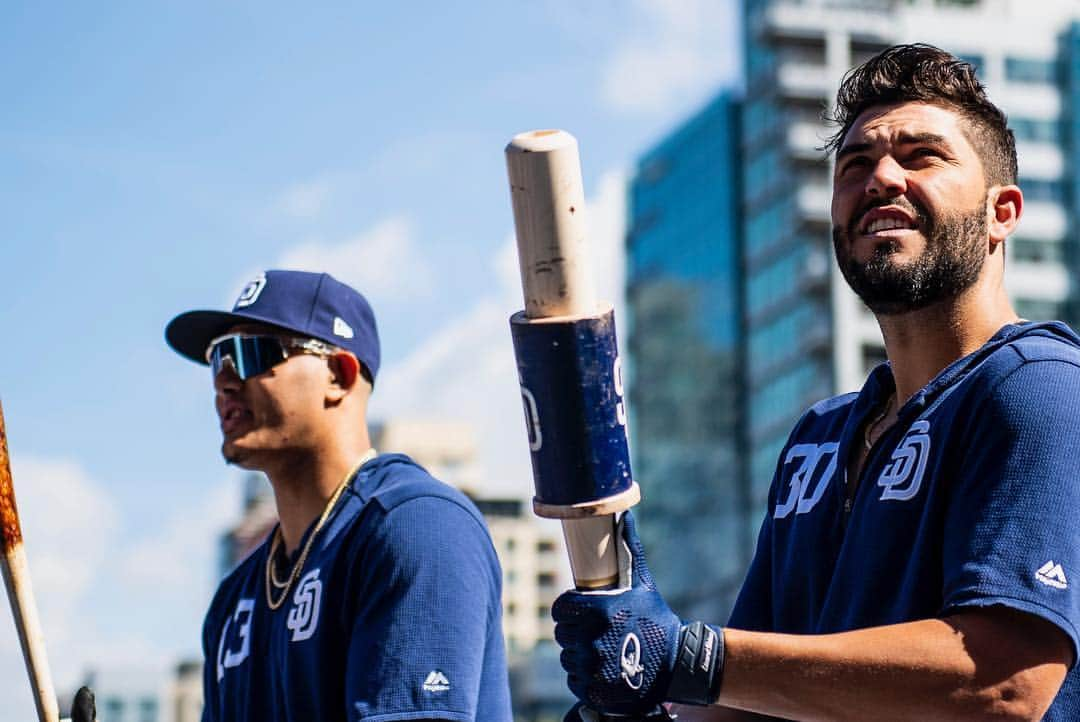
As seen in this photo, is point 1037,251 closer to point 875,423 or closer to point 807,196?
point 807,196

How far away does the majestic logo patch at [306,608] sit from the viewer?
521 cm

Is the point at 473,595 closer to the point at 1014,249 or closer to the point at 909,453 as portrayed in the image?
the point at 909,453

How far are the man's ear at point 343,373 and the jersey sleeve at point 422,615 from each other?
770 mm

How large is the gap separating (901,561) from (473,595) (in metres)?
1.61

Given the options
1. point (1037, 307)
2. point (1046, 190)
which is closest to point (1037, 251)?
point (1037, 307)

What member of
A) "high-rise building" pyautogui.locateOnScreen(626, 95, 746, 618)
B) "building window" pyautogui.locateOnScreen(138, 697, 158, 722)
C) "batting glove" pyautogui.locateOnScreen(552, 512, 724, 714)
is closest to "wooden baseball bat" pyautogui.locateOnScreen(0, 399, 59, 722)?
"batting glove" pyautogui.locateOnScreen(552, 512, 724, 714)

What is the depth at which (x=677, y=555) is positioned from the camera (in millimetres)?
86625

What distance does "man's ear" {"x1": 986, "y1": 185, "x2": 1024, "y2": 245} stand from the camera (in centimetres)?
404

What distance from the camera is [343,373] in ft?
19.6

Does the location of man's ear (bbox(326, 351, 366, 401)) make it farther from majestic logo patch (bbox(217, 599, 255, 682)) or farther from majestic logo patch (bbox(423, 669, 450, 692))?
majestic logo patch (bbox(423, 669, 450, 692))

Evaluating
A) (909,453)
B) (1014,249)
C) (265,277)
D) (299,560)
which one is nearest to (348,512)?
(299,560)

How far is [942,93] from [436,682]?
1.93m

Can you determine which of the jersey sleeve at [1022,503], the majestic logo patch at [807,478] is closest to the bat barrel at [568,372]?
the jersey sleeve at [1022,503]

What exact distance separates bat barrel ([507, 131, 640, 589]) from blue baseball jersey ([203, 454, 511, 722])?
1.67m
